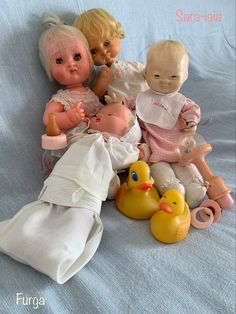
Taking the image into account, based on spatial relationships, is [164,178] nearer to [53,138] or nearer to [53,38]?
[53,138]

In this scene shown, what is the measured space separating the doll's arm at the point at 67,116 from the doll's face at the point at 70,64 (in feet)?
0.28

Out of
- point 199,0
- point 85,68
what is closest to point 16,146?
point 85,68

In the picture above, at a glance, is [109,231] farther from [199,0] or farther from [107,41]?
[199,0]

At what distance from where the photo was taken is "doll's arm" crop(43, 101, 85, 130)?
85 cm

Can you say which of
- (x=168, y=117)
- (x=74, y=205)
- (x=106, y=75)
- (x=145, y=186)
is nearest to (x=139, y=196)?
(x=145, y=186)

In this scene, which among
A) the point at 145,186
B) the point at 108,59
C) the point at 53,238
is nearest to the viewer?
the point at 53,238

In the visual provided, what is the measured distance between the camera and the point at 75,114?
2.78 ft

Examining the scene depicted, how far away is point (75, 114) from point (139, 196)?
0.79 feet

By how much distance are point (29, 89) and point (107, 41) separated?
24 cm

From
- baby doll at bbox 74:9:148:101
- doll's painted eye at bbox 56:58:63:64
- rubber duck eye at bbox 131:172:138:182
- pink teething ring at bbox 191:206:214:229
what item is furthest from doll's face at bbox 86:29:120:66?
pink teething ring at bbox 191:206:214:229

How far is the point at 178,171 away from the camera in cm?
91

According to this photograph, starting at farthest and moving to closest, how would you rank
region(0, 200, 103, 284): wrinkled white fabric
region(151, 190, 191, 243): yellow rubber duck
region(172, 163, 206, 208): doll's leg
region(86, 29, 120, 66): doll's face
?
region(86, 29, 120, 66): doll's face < region(172, 163, 206, 208): doll's leg < region(151, 190, 191, 243): yellow rubber duck < region(0, 200, 103, 284): wrinkled white fabric

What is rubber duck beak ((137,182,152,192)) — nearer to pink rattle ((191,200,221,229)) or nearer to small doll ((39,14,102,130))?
pink rattle ((191,200,221,229))

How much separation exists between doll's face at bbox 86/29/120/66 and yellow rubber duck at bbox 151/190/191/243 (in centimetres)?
43
